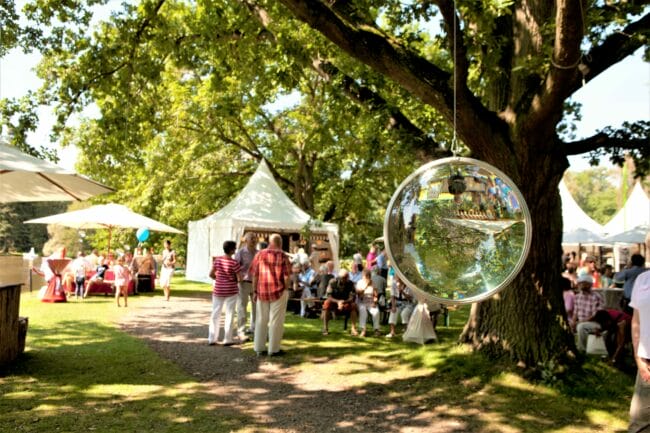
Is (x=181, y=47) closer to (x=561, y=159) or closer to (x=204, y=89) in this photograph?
(x=561, y=159)

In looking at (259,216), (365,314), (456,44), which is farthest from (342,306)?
(259,216)

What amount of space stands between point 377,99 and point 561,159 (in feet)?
9.59

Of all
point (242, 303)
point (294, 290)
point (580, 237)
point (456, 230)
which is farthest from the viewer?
point (580, 237)

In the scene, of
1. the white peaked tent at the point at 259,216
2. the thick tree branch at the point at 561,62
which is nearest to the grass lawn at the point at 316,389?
the thick tree branch at the point at 561,62

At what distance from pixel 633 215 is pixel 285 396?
21.3 metres

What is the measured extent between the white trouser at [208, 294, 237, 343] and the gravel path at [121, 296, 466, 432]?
277 mm

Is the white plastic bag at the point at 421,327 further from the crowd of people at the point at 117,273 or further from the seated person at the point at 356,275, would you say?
the crowd of people at the point at 117,273

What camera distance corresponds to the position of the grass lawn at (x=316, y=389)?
592cm

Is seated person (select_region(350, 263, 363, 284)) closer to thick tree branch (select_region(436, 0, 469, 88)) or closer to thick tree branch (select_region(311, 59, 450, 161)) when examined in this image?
thick tree branch (select_region(311, 59, 450, 161))

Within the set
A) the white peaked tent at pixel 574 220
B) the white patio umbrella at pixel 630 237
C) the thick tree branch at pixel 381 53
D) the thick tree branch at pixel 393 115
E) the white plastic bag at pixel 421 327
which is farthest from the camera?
the white peaked tent at pixel 574 220

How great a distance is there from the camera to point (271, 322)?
9.47m

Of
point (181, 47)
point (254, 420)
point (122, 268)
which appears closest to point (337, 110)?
point (181, 47)

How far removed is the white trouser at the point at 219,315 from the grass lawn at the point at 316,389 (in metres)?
0.57

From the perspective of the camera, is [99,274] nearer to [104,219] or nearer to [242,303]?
[104,219]
